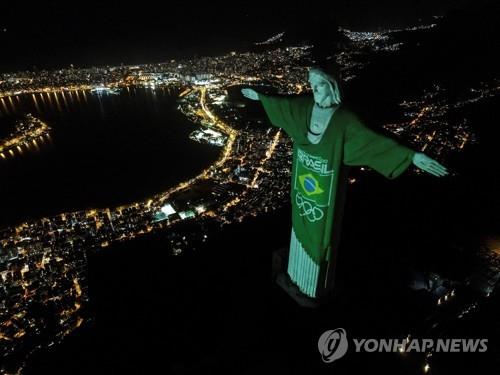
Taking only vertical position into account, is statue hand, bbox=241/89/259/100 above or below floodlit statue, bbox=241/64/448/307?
above

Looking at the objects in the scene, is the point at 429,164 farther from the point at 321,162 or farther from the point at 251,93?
the point at 251,93

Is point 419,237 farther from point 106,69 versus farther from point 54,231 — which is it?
point 106,69

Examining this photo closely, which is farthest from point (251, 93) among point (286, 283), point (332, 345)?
point (332, 345)

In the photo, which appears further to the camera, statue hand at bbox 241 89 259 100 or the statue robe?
statue hand at bbox 241 89 259 100

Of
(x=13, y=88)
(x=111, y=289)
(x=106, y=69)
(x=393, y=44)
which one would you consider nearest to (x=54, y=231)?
(x=111, y=289)

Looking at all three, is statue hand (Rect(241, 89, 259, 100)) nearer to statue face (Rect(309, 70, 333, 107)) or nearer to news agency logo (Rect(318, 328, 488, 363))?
statue face (Rect(309, 70, 333, 107))

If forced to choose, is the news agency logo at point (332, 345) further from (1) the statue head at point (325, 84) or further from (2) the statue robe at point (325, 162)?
(1) the statue head at point (325, 84)

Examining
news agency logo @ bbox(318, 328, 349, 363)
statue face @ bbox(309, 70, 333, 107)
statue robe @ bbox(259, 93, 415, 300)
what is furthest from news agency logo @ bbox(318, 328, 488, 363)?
statue face @ bbox(309, 70, 333, 107)
